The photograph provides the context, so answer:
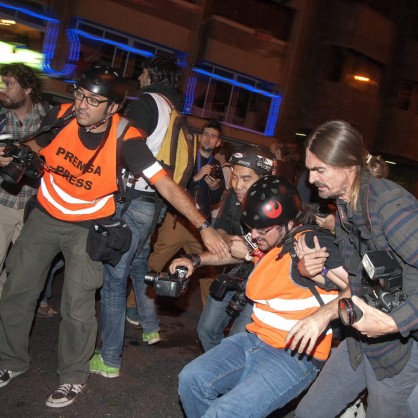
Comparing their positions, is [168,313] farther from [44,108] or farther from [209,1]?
[209,1]

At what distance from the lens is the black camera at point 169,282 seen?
3.15m

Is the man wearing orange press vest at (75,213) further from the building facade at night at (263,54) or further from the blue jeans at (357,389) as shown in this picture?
the building facade at night at (263,54)

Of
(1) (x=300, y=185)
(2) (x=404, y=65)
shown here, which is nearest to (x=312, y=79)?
(2) (x=404, y=65)

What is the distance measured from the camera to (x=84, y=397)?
375 centimetres

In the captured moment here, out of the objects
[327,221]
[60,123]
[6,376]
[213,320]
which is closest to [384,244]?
[327,221]

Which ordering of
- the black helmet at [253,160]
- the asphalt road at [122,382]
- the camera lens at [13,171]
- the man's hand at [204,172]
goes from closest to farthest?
the camera lens at [13,171], the asphalt road at [122,382], the black helmet at [253,160], the man's hand at [204,172]

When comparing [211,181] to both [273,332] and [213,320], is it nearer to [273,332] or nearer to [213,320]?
[213,320]

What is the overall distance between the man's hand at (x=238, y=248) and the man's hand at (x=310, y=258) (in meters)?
0.89

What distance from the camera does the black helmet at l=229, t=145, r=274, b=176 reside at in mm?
3851

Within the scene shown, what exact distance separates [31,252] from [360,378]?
2430 mm

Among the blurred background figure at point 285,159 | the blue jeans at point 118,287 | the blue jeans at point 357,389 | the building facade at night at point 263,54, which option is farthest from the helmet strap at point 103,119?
the building facade at night at point 263,54

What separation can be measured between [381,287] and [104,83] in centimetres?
224

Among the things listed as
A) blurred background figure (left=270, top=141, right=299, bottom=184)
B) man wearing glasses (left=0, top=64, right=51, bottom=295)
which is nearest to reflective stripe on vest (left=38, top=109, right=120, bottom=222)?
man wearing glasses (left=0, top=64, right=51, bottom=295)

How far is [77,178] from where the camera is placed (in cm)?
346
